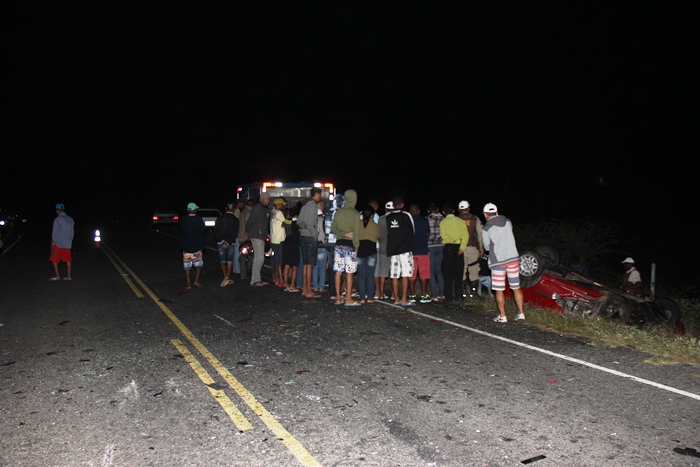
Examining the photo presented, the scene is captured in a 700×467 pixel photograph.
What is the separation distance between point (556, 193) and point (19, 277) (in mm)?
27432

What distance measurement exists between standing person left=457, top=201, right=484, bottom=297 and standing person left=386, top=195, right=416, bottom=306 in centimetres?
147

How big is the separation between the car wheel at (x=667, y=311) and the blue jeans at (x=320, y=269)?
6056mm

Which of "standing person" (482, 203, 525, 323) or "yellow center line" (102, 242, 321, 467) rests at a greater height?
"standing person" (482, 203, 525, 323)

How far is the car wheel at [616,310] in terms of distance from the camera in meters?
9.24

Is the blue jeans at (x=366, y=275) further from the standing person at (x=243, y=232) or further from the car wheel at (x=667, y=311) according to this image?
the car wheel at (x=667, y=311)

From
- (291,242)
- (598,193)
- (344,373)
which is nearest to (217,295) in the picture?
(291,242)

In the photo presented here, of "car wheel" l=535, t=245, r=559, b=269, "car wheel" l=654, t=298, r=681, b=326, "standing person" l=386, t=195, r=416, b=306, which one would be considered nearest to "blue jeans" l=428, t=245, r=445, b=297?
"standing person" l=386, t=195, r=416, b=306

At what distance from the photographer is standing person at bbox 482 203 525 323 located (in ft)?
28.2

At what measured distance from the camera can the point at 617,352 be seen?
690 cm

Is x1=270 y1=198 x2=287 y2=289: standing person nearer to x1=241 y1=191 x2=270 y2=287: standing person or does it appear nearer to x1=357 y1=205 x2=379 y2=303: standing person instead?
x1=241 y1=191 x2=270 y2=287: standing person

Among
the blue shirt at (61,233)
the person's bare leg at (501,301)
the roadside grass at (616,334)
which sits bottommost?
the roadside grass at (616,334)

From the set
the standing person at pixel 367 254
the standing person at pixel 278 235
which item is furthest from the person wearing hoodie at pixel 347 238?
the standing person at pixel 278 235

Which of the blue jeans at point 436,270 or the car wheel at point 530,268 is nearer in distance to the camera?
the car wheel at point 530,268

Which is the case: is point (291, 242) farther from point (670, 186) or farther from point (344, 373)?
point (670, 186)
